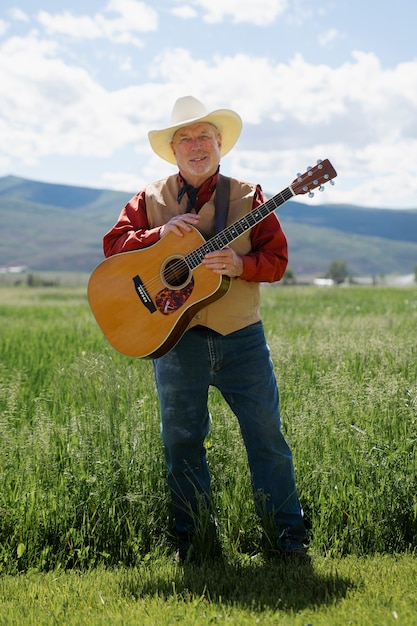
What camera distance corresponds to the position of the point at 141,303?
15.9ft

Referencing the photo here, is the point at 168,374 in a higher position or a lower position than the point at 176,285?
lower

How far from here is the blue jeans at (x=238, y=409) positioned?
4.80 meters

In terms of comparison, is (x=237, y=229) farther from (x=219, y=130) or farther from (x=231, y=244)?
(x=219, y=130)

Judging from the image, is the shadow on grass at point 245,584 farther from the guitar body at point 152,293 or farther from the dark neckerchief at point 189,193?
the dark neckerchief at point 189,193

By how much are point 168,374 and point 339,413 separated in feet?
5.10

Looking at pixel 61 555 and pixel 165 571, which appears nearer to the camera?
pixel 165 571

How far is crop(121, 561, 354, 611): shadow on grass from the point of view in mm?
4164

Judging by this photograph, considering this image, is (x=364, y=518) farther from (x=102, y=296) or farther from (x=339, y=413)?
(x=102, y=296)

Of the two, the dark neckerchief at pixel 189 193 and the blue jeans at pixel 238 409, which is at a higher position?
the dark neckerchief at pixel 189 193

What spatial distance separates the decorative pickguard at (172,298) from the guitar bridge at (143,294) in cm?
4

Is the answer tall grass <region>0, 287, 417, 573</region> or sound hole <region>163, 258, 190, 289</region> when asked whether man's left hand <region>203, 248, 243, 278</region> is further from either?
tall grass <region>0, 287, 417, 573</region>

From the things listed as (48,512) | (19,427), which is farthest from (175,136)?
(19,427)

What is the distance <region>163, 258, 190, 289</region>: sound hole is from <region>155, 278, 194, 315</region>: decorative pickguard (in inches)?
1.5

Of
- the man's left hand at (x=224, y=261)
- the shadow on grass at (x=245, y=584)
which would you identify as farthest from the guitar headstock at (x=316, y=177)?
the shadow on grass at (x=245, y=584)
